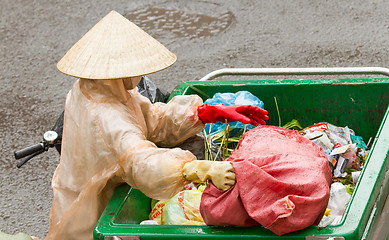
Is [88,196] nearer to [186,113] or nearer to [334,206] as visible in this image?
[186,113]

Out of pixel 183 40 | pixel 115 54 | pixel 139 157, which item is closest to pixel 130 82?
pixel 115 54

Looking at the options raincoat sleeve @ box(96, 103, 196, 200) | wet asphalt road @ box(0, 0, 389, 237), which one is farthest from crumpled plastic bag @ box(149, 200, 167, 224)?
wet asphalt road @ box(0, 0, 389, 237)

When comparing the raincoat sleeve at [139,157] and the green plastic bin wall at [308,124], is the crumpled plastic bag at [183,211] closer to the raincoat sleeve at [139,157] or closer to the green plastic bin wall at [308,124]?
the green plastic bin wall at [308,124]

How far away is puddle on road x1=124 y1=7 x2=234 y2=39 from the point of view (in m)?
6.38

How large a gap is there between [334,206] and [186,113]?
0.83 m

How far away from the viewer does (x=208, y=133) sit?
348 centimetres

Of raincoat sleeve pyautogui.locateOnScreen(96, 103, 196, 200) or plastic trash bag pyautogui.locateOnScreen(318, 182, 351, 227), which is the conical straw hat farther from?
plastic trash bag pyautogui.locateOnScreen(318, 182, 351, 227)

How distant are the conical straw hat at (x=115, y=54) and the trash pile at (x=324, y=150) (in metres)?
0.68

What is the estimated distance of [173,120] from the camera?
119 inches

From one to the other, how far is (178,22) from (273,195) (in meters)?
4.56

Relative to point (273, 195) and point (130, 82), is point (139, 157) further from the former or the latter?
point (273, 195)

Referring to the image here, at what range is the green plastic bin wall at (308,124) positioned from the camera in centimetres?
232

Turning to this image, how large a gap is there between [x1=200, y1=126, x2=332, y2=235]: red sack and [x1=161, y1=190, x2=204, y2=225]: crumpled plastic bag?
456mm

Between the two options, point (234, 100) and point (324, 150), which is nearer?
point (324, 150)
